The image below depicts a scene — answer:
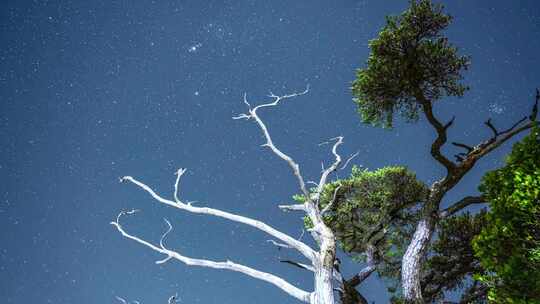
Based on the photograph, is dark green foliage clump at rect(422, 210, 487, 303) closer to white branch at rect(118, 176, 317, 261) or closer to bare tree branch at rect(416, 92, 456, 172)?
bare tree branch at rect(416, 92, 456, 172)

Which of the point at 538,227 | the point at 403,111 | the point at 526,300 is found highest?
the point at 403,111

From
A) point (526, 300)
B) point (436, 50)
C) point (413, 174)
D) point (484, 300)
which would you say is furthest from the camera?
point (413, 174)

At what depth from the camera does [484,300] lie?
46.9 ft

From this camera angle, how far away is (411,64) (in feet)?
44.4

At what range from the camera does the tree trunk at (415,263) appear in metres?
11.6

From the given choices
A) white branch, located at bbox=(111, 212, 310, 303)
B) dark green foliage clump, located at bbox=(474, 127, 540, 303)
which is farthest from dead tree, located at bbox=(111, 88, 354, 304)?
dark green foliage clump, located at bbox=(474, 127, 540, 303)

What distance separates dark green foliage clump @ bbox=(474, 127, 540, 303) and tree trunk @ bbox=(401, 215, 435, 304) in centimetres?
284

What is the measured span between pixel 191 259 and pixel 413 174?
1002 cm

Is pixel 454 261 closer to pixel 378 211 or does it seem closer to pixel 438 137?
pixel 378 211

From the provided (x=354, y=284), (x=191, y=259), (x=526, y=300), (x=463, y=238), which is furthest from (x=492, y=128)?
(x=191, y=259)

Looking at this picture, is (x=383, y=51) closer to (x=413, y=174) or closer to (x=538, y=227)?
(x=413, y=174)

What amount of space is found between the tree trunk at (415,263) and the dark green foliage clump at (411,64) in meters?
4.41

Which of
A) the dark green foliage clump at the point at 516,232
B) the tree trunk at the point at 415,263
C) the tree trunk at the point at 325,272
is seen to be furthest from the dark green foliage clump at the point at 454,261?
the tree trunk at the point at 325,272

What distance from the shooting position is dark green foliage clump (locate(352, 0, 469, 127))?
519 inches
